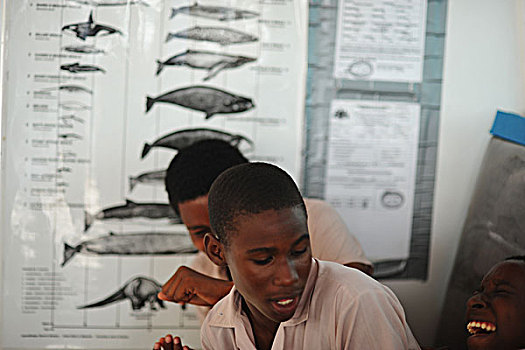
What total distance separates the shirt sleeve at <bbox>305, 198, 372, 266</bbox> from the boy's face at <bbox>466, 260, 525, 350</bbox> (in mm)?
322

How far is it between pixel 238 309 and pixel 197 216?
13.5 inches

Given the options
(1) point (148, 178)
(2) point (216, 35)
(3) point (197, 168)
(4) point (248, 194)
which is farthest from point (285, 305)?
(2) point (216, 35)

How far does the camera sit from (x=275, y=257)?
42.7 inches

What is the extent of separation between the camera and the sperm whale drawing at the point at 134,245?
2.00m

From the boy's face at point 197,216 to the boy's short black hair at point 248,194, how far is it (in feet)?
1.15

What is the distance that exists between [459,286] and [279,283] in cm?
112

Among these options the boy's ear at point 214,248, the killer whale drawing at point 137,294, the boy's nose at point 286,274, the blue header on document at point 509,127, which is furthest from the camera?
the killer whale drawing at point 137,294

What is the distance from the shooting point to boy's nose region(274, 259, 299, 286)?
1070 millimetres

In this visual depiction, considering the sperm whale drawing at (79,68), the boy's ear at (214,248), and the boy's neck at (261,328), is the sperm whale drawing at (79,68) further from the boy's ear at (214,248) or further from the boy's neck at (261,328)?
the boy's neck at (261,328)

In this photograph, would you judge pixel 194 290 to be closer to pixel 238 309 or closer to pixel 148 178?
pixel 238 309

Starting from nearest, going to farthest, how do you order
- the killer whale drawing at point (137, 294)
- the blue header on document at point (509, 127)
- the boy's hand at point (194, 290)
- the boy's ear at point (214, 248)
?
the boy's ear at point (214, 248)
the boy's hand at point (194, 290)
the blue header on document at point (509, 127)
the killer whale drawing at point (137, 294)

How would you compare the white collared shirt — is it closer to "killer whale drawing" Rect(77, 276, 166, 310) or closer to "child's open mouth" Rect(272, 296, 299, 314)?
"child's open mouth" Rect(272, 296, 299, 314)

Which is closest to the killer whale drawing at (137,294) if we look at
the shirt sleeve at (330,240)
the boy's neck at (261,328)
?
the shirt sleeve at (330,240)

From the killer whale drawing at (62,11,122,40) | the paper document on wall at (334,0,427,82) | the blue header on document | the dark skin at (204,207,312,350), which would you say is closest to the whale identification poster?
the killer whale drawing at (62,11,122,40)
